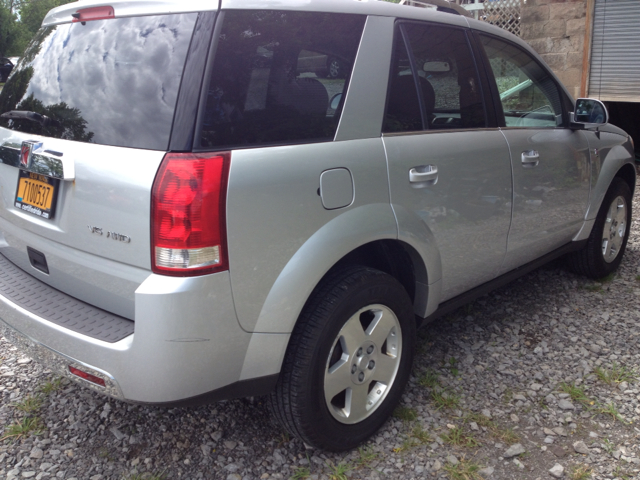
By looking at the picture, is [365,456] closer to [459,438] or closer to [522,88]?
[459,438]

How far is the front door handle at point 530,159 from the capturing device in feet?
10.3

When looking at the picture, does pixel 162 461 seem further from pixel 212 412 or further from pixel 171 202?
pixel 171 202

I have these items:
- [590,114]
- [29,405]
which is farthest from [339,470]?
[590,114]

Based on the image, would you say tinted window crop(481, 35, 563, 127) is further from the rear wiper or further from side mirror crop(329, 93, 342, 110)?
the rear wiper

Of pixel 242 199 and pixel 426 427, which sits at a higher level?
pixel 242 199

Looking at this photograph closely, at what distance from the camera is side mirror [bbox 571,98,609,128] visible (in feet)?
11.9

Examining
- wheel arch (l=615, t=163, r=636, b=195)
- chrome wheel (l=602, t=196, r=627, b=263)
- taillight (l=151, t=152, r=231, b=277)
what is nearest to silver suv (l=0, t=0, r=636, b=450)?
taillight (l=151, t=152, r=231, b=277)

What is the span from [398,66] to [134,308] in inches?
59.2

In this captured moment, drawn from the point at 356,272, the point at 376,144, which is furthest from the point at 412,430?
the point at 376,144

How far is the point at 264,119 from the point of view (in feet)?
6.50

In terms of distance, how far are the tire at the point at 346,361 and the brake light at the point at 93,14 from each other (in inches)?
51.1

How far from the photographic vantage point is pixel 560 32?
8.39 m

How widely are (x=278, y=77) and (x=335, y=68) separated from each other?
1.00 ft

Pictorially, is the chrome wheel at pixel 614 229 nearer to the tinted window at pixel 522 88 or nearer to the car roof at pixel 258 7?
the tinted window at pixel 522 88
